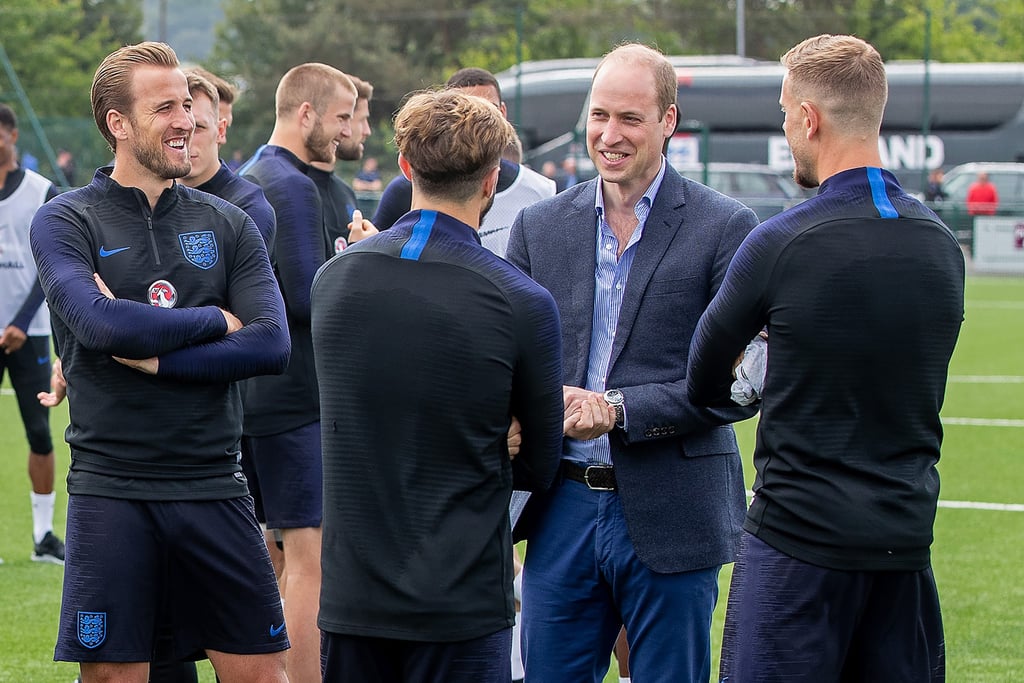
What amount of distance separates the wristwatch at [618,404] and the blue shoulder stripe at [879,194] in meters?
0.87

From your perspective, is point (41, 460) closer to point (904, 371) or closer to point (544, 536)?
point (544, 536)

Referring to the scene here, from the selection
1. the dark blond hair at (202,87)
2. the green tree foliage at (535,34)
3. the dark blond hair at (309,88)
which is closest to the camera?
the dark blond hair at (202,87)

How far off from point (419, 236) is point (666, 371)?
952mm

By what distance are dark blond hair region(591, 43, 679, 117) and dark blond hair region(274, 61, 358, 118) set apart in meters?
2.10

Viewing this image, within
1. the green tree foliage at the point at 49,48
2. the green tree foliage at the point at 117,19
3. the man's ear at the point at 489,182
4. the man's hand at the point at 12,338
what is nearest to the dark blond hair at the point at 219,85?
the man's hand at the point at 12,338

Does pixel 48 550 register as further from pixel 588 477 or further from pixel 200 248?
pixel 588 477

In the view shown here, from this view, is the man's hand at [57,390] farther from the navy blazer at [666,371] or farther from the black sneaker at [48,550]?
the black sneaker at [48,550]

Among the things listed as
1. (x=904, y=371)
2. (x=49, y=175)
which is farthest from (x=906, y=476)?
(x=49, y=175)

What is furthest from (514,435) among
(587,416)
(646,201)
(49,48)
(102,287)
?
(49,48)

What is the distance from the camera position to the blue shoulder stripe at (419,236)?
314 cm

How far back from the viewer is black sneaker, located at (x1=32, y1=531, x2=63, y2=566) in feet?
25.0

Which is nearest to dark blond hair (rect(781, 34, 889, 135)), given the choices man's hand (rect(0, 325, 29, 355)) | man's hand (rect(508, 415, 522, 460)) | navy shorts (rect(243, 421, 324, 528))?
man's hand (rect(508, 415, 522, 460))

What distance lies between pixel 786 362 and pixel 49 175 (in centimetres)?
2543

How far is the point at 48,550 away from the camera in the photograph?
25.1 feet
